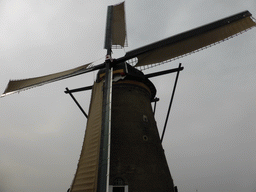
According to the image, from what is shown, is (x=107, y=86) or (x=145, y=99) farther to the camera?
(x=145, y=99)

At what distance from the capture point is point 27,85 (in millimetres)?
10297

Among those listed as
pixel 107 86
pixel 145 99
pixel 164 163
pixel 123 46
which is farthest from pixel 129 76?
pixel 164 163

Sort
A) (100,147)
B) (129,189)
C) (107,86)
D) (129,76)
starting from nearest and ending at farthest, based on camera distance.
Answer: (100,147) → (129,189) → (107,86) → (129,76)

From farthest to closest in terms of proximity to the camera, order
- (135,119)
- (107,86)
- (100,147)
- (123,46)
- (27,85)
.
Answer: (123,46)
(27,85)
(135,119)
(107,86)
(100,147)

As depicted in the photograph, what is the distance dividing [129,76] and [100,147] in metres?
4.77

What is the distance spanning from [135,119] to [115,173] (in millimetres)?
2581

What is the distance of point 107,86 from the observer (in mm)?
7582

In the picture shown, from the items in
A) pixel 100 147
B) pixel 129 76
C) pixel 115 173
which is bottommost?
pixel 115 173

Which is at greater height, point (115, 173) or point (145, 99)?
point (145, 99)

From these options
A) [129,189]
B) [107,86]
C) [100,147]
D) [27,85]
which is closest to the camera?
[100,147]

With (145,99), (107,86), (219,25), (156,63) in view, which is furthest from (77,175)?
(219,25)

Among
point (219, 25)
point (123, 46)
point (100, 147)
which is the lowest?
point (100, 147)

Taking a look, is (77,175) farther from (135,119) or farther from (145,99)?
(145,99)

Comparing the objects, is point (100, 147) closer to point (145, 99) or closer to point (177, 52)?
point (145, 99)
